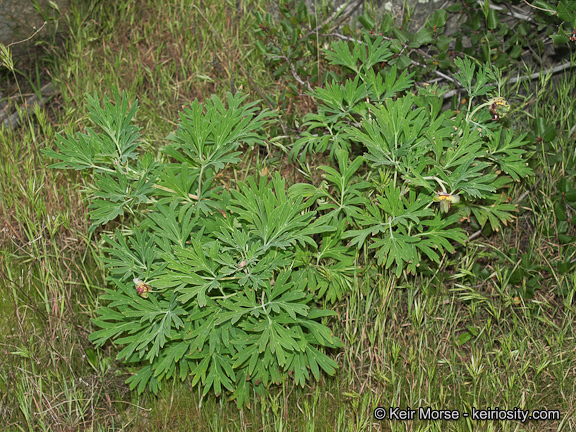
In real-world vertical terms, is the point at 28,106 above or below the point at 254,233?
below

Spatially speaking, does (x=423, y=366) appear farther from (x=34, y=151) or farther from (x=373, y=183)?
(x=34, y=151)

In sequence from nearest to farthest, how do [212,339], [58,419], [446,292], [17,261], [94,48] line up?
[212,339], [58,419], [446,292], [17,261], [94,48]

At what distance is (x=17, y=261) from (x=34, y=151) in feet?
2.34

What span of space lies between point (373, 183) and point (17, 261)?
1.94 metres

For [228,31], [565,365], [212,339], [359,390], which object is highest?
[228,31]

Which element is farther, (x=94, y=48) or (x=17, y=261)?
(x=94, y=48)

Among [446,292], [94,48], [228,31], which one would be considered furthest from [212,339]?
[94,48]

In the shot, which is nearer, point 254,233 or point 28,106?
point 254,233

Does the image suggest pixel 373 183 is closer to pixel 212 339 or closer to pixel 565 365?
pixel 212 339

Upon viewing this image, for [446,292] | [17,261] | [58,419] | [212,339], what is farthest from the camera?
[17,261]

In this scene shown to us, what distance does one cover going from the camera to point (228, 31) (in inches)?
130

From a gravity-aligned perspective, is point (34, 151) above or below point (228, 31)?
below

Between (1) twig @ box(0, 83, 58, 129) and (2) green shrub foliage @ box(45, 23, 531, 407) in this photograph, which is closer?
(2) green shrub foliage @ box(45, 23, 531, 407)

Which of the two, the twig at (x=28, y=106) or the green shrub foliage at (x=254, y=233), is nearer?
the green shrub foliage at (x=254, y=233)
